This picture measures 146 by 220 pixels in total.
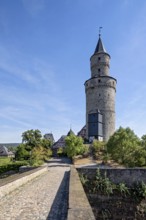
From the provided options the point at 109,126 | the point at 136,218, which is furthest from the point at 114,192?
the point at 109,126

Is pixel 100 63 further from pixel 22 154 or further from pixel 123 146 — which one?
pixel 123 146

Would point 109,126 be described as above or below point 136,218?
above

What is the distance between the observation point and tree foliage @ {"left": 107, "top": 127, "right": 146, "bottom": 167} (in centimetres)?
2794

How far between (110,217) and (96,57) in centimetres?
4926

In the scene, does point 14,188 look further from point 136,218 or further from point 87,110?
point 87,110

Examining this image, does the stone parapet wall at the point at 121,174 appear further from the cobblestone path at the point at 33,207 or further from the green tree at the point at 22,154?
the green tree at the point at 22,154

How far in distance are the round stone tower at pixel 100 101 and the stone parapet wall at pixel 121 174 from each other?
105ft

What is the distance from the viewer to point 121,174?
1848 centimetres

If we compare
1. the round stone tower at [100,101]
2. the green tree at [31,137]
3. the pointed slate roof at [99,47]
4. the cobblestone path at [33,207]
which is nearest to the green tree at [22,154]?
the green tree at [31,137]

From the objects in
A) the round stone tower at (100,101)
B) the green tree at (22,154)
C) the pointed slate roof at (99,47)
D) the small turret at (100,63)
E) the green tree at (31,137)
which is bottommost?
the green tree at (22,154)

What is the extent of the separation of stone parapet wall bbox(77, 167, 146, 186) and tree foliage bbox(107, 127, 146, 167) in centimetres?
859

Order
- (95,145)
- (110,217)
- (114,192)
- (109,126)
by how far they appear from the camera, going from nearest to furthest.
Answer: (110,217)
(114,192)
(95,145)
(109,126)

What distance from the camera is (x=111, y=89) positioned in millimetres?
54531

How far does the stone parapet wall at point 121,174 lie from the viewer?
59.0ft
